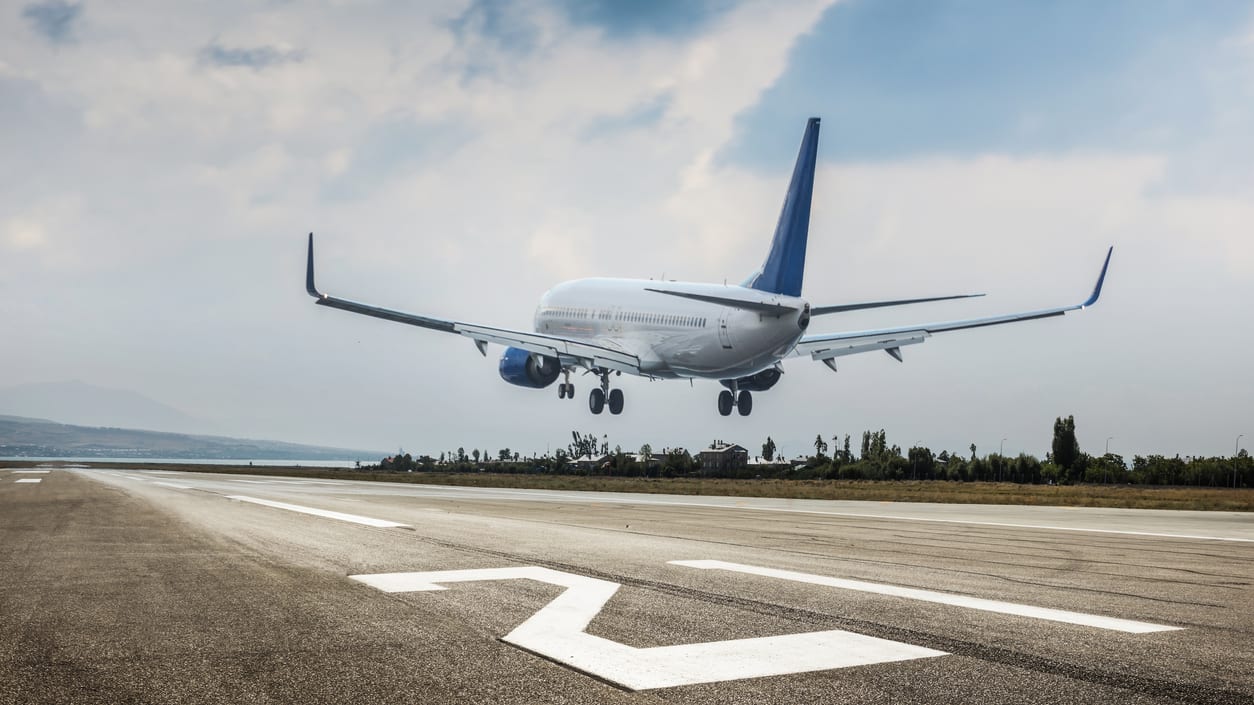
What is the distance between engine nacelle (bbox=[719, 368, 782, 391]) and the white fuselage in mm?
4368

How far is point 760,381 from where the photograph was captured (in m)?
51.6

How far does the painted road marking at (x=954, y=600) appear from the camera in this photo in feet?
17.5

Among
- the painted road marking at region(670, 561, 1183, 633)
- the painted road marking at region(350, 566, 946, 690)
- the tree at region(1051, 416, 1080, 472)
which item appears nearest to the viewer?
the painted road marking at region(350, 566, 946, 690)

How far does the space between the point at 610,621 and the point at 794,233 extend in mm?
38809

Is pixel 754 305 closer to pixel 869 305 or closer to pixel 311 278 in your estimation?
pixel 869 305

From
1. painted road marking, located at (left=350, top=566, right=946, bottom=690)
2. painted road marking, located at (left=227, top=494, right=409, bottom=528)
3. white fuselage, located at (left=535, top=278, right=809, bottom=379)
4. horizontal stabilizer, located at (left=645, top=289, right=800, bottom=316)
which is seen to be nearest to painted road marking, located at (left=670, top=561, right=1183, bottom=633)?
painted road marking, located at (left=350, top=566, right=946, bottom=690)

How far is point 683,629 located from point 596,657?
0.84m

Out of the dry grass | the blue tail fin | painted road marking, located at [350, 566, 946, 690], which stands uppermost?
the blue tail fin

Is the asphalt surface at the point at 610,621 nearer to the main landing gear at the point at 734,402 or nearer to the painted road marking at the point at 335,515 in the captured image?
the painted road marking at the point at 335,515

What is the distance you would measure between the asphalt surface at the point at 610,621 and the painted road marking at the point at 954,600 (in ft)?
0.10

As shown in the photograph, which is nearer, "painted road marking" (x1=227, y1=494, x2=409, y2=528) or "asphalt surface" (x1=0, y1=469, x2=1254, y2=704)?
"asphalt surface" (x1=0, y1=469, x2=1254, y2=704)

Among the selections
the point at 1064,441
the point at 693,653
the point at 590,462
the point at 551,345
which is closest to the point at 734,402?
the point at 551,345

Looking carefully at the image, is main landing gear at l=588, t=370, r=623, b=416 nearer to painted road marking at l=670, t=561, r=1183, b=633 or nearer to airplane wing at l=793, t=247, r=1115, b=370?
airplane wing at l=793, t=247, r=1115, b=370

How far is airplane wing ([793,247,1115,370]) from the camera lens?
43375mm
